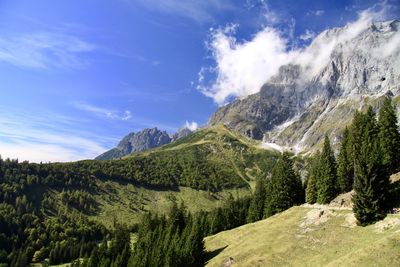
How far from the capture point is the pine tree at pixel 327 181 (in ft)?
288

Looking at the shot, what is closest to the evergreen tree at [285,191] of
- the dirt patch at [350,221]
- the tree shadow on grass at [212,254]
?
the tree shadow on grass at [212,254]

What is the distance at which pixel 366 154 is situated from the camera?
69.7m

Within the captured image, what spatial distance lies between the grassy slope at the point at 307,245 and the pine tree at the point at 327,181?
232 inches

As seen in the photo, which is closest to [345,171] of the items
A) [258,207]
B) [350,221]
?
[350,221]

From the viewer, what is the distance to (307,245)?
6588 centimetres

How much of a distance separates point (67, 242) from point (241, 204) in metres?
87.9

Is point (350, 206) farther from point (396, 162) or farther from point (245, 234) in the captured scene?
point (245, 234)

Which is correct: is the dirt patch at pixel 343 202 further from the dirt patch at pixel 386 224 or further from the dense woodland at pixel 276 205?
the dirt patch at pixel 386 224

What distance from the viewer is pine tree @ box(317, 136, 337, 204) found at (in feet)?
288

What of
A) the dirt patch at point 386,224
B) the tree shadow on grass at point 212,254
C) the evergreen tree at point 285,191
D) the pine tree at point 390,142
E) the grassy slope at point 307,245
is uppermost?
the pine tree at point 390,142

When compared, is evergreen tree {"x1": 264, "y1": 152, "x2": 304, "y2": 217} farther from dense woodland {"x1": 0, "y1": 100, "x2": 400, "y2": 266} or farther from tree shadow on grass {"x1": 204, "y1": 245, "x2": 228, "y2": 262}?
tree shadow on grass {"x1": 204, "y1": 245, "x2": 228, "y2": 262}

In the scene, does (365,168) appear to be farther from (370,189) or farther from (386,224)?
(386,224)

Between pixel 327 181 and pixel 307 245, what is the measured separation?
27959mm

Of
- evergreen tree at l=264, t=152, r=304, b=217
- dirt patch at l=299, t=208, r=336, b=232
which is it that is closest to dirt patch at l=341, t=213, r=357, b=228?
dirt patch at l=299, t=208, r=336, b=232
